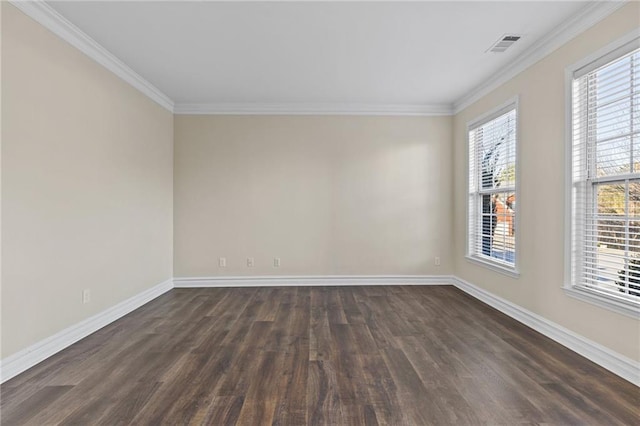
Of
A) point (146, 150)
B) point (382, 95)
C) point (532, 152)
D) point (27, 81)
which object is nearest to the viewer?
point (27, 81)

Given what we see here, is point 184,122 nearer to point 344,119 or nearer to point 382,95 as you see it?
point 344,119

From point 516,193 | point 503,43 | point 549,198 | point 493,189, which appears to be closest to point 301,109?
point 503,43

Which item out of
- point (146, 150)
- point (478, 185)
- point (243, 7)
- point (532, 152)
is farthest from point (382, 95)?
point (146, 150)

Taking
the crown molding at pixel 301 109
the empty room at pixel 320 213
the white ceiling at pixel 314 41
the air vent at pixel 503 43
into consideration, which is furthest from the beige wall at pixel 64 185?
Answer: the air vent at pixel 503 43

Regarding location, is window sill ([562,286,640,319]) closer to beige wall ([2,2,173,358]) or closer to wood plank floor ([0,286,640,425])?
wood plank floor ([0,286,640,425])

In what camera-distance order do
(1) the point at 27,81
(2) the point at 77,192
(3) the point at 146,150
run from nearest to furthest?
(1) the point at 27,81 < (2) the point at 77,192 < (3) the point at 146,150

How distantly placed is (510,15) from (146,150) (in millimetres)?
4291

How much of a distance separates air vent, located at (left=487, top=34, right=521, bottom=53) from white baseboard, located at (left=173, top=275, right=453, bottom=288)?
3298mm

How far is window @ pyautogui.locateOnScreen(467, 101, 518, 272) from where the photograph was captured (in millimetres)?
3857

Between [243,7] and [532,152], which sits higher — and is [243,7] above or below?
above

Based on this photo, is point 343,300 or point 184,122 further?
point 184,122

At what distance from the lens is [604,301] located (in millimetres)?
2539

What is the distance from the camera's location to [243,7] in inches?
104

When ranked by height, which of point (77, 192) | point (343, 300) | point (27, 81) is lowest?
point (343, 300)
